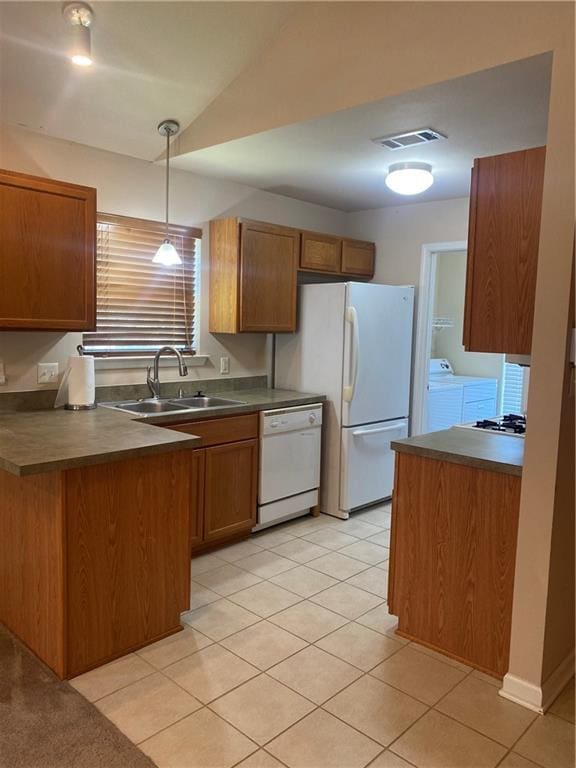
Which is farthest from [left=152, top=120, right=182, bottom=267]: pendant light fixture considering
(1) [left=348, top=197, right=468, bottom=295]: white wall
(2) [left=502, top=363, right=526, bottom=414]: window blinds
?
(2) [left=502, top=363, right=526, bottom=414]: window blinds

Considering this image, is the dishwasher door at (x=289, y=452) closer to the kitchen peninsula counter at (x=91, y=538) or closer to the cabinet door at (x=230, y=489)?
the cabinet door at (x=230, y=489)

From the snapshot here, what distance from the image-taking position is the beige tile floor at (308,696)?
1.82 meters

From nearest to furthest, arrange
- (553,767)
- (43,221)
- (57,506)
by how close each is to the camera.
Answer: (553,767) → (57,506) → (43,221)

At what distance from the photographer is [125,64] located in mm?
2695

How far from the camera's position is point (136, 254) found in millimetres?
3521

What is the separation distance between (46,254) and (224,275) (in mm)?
1301

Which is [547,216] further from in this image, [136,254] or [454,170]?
[136,254]

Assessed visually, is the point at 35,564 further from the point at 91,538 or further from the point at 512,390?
the point at 512,390

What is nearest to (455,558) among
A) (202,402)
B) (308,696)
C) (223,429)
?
(308,696)

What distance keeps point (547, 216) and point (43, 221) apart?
2174 millimetres

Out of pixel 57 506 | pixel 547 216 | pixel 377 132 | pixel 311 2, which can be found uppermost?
Result: pixel 311 2

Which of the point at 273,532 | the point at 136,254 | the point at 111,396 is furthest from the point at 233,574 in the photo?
the point at 136,254

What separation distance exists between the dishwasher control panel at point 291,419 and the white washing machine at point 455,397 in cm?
119

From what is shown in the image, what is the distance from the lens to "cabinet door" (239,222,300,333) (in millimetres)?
3764
